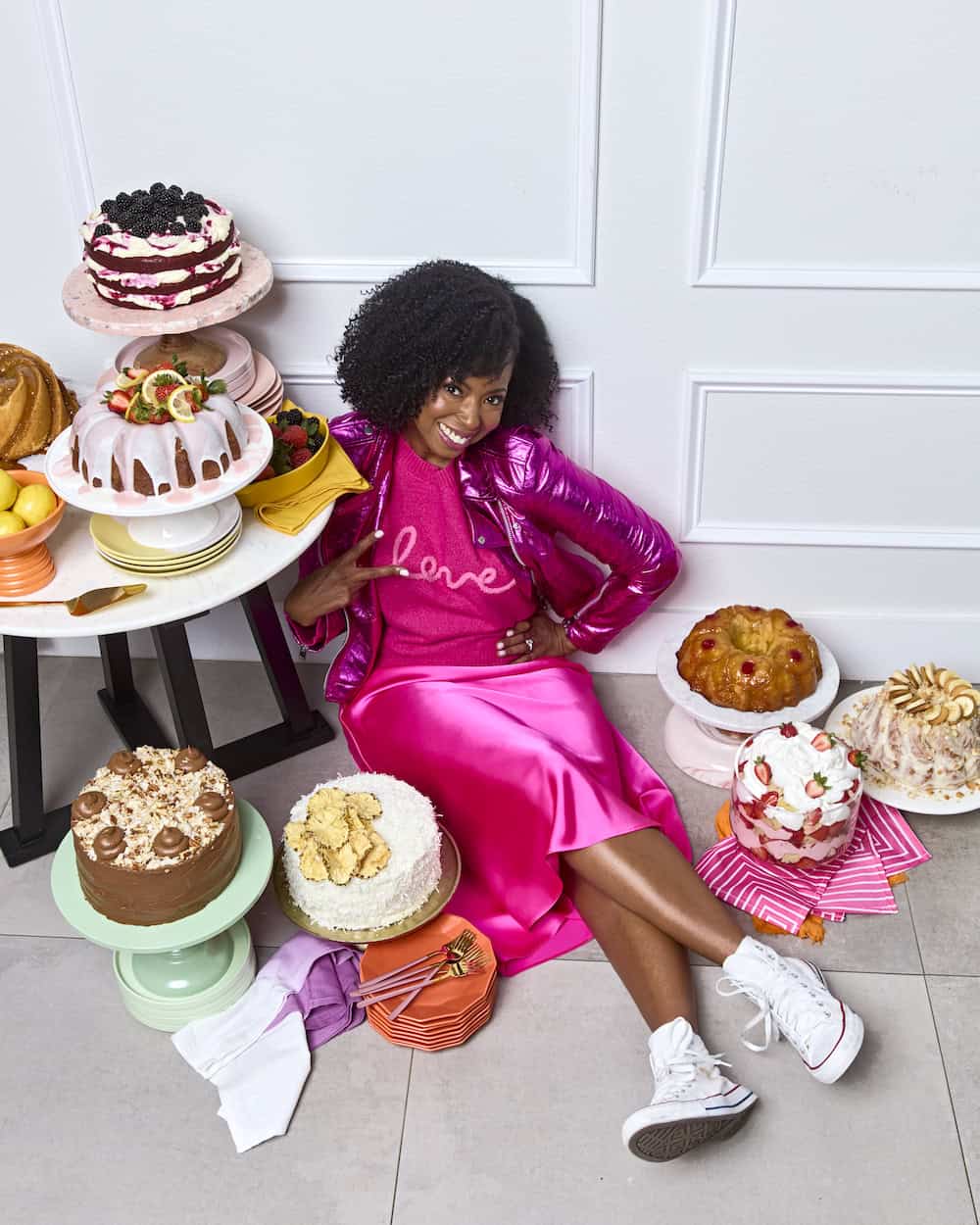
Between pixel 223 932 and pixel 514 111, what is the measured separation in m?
1.64

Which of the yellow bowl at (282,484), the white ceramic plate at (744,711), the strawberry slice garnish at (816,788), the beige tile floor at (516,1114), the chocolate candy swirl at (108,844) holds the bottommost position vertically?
the beige tile floor at (516,1114)

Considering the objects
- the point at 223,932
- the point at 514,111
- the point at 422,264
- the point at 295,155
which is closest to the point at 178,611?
the point at 223,932

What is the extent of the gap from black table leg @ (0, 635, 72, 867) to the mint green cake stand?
0.35 meters

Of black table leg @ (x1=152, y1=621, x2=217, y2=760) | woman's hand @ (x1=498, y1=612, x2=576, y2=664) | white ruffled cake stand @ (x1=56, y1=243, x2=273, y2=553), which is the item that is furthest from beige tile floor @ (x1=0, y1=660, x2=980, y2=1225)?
white ruffled cake stand @ (x1=56, y1=243, x2=273, y2=553)

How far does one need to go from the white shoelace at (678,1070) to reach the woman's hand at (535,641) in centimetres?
88

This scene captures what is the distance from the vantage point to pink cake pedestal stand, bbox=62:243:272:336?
2.18 m

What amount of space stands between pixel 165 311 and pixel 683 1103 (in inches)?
64.0

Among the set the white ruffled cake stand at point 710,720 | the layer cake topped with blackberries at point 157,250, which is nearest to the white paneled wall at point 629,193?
the layer cake topped with blackberries at point 157,250

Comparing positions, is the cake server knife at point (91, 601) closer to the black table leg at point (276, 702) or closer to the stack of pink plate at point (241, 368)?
the black table leg at point (276, 702)

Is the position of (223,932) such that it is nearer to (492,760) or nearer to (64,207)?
(492,760)

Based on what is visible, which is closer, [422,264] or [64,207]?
[422,264]

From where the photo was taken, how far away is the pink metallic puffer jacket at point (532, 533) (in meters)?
2.40

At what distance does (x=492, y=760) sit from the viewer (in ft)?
7.86

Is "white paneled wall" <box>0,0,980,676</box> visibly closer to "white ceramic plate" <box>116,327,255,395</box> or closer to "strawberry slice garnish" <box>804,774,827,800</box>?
"white ceramic plate" <box>116,327,255,395</box>
